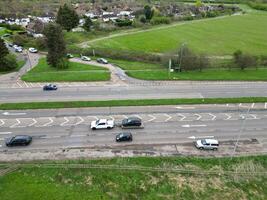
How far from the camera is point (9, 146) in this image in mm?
36438

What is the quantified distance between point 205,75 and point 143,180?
35306 mm

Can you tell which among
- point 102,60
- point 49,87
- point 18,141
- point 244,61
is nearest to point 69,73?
point 49,87

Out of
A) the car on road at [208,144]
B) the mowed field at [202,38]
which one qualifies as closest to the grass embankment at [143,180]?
the car on road at [208,144]

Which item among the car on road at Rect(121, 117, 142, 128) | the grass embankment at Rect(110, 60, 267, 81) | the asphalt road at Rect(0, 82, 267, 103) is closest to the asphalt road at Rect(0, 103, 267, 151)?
the car on road at Rect(121, 117, 142, 128)

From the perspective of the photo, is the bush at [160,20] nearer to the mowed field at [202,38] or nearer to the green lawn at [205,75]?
the mowed field at [202,38]

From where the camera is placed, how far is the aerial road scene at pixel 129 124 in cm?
3133

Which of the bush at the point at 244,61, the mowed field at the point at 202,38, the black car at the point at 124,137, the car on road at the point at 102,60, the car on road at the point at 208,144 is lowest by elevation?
the mowed field at the point at 202,38

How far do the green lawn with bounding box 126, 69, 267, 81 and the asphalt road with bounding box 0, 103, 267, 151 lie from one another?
42.9 ft

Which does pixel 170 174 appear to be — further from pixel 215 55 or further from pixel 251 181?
pixel 215 55

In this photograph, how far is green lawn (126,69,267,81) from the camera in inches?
2327

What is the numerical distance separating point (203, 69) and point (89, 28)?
2091 inches

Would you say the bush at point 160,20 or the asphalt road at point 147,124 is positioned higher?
the asphalt road at point 147,124

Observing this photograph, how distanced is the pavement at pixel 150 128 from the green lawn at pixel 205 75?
13.0 metres

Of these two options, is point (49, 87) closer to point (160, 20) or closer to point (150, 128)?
point (150, 128)
